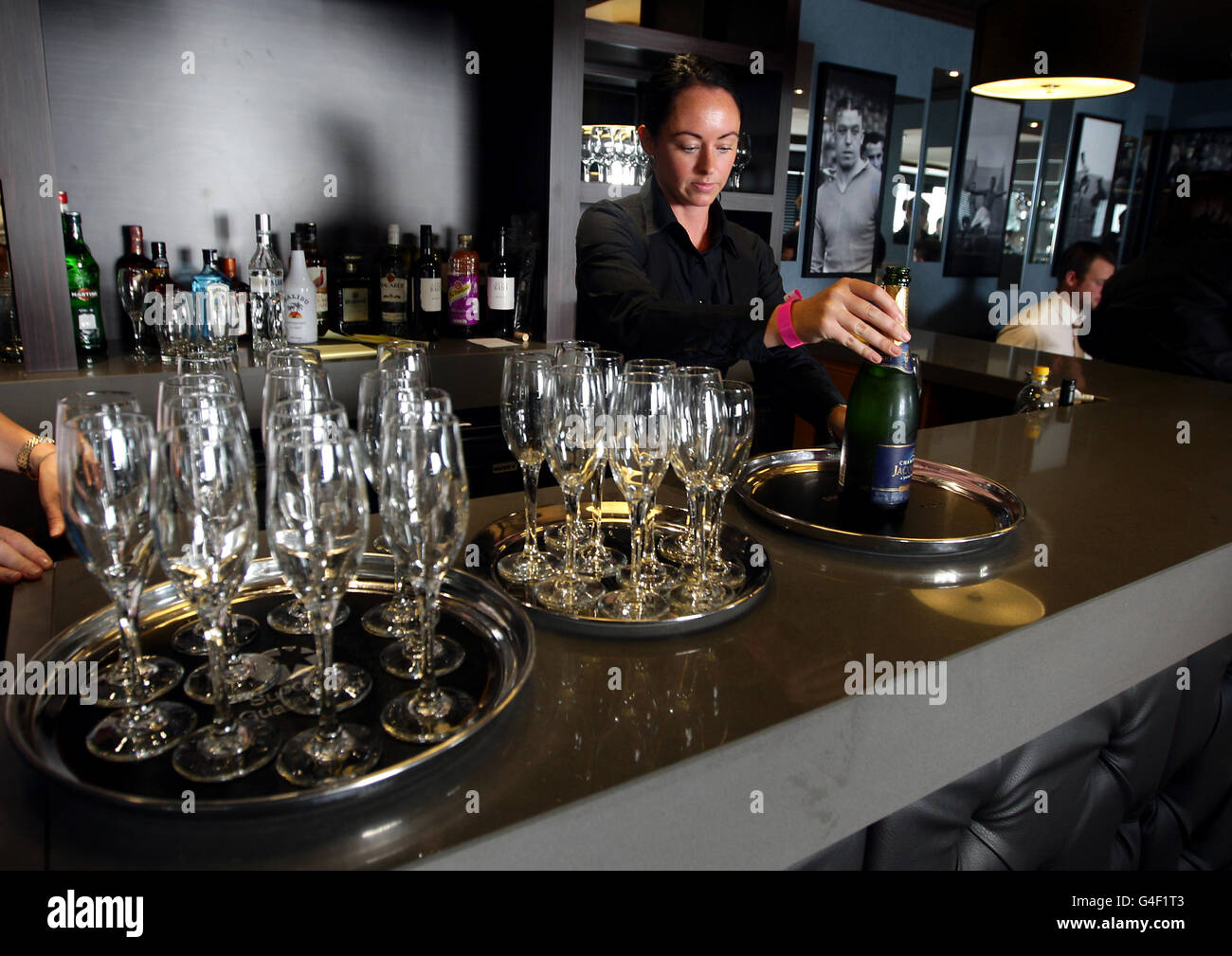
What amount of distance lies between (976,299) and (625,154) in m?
3.89

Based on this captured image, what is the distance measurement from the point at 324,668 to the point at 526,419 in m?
0.36

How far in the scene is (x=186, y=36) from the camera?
2.20m

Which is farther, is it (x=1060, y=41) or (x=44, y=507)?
(x=1060, y=41)

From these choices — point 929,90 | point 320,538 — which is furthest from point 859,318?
point 929,90

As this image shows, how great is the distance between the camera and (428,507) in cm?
64

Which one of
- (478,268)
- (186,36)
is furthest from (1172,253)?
(186,36)

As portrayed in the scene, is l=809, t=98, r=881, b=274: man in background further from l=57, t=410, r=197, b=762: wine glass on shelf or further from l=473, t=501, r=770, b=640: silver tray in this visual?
l=57, t=410, r=197, b=762: wine glass on shelf

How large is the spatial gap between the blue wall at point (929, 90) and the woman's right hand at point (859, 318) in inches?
138

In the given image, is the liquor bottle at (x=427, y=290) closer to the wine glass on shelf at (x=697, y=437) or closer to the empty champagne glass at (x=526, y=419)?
the empty champagne glass at (x=526, y=419)

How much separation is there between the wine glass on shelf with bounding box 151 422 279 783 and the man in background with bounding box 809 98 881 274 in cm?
438

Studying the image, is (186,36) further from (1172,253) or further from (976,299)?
(976,299)

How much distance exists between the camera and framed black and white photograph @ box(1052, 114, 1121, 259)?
19.6 ft

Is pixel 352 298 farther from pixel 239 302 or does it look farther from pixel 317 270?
pixel 239 302
